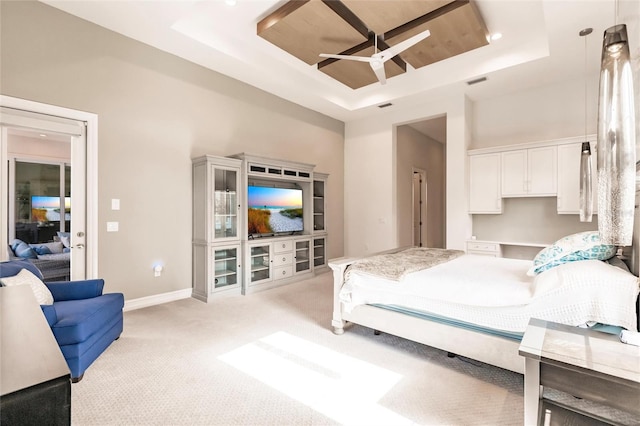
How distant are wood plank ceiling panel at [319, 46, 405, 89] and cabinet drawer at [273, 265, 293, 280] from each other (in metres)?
3.03

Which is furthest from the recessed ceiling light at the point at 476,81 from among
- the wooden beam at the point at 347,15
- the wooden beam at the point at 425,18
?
the wooden beam at the point at 347,15

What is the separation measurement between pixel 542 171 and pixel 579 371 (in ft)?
13.9

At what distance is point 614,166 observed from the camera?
1094 mm

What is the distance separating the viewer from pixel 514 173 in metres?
4.58

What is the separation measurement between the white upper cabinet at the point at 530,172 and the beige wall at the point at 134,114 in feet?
13.4

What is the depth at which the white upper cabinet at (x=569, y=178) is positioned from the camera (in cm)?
411

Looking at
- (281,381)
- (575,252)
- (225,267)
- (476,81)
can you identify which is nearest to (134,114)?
(225,267)

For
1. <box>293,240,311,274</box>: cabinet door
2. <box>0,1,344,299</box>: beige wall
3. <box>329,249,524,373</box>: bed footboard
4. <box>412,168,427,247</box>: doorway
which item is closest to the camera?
<box>329,249,524,373</box>: bed footboard

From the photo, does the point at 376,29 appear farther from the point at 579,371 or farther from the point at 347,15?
the point at 579,371

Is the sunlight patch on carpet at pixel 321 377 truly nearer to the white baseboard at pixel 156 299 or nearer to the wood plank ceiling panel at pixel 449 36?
the white baseboard at pixel 156 299

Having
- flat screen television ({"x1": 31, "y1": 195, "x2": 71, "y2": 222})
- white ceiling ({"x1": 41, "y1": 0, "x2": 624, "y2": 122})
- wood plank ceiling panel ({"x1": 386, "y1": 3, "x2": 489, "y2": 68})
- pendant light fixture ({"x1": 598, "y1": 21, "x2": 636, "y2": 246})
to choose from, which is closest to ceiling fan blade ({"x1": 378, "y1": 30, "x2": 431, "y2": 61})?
wood plank ceiling panel ({"x1": 386, "y1": 3, "x2": 489, "y2": 68})

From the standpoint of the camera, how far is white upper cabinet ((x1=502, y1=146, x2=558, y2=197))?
14.1 feet

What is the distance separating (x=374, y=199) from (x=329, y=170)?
1101 mm

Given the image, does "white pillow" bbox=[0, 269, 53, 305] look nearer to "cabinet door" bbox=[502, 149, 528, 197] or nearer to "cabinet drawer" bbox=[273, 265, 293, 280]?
"cabinet drawer" bbox=[273, 265, 293, 280]
